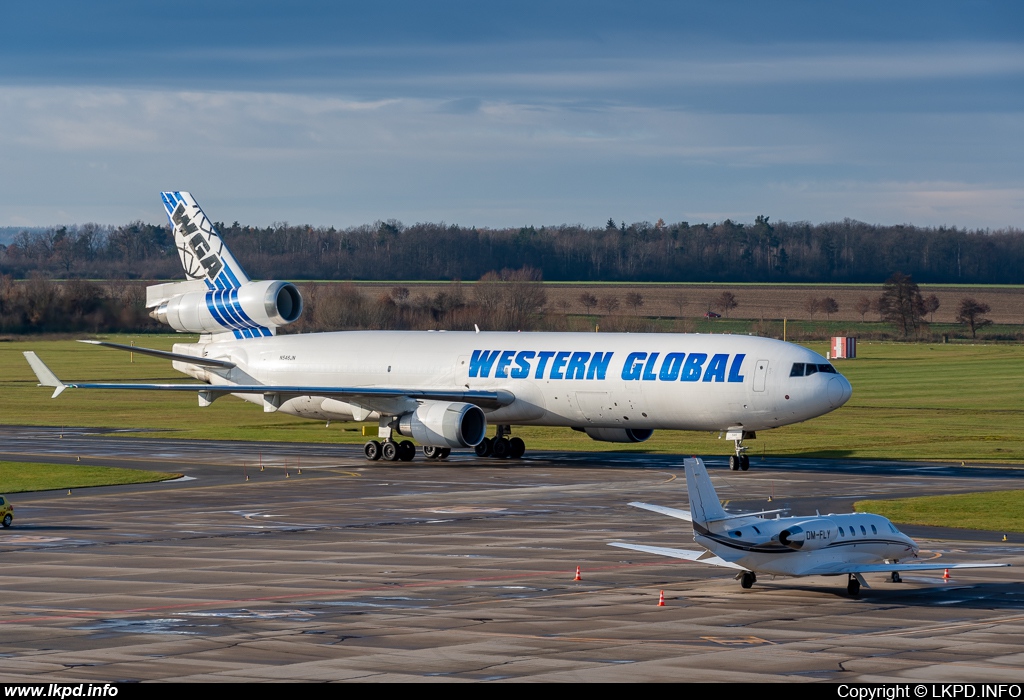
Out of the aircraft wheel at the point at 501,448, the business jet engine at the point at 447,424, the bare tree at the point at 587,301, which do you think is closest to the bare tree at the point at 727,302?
the bare tree at the point at 587,301

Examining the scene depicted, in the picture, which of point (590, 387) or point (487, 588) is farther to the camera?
point (590, 387)

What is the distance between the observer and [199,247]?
234 ft

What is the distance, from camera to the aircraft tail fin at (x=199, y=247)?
233ft

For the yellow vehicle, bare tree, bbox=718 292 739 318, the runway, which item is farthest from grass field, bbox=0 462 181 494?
bare tree, bbox=718 292 739 318

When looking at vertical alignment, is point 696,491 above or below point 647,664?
above

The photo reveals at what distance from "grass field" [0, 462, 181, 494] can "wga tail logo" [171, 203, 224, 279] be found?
15.5 metres

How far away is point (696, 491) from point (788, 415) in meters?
27.5

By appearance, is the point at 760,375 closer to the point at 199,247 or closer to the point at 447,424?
the point at 447,424

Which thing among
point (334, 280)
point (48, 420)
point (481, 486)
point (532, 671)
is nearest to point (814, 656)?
point (532, 671)

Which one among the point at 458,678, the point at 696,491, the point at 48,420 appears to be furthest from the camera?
the point at 48,420

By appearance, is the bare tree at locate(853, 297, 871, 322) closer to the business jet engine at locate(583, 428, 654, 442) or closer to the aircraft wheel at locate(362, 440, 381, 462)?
the business jet engine at locate(583, 428, 654, 442)

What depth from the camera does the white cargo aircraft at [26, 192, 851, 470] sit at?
181ft

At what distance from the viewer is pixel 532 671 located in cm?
2156
